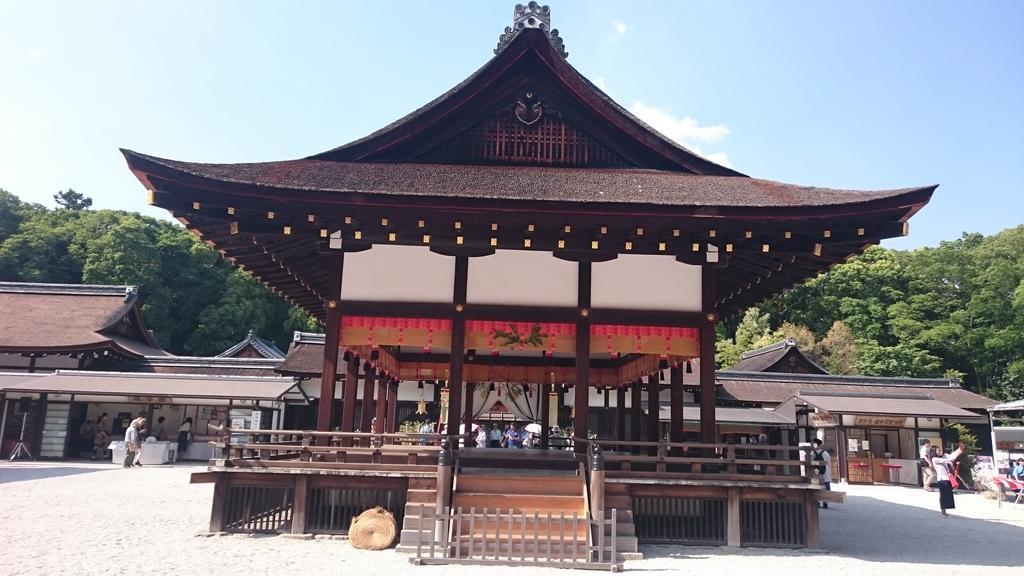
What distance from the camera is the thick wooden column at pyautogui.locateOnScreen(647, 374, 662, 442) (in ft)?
43.0

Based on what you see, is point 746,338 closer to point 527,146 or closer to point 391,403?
point 391,403

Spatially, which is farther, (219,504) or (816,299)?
(816,299)

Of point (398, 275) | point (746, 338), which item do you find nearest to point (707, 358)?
point (398, 275)

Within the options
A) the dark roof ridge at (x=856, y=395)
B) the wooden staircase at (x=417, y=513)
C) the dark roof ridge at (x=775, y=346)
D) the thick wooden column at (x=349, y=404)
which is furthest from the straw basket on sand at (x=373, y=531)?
the dark roof ridge at (x=775, y=346)

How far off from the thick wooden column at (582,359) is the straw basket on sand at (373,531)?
3.10m

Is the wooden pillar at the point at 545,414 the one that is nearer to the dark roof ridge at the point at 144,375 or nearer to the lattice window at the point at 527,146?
the lattice window at the point at 527,146

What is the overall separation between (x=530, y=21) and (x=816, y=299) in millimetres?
46080

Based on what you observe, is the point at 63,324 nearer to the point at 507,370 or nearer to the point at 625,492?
the point at 507,370

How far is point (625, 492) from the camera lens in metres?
9.10

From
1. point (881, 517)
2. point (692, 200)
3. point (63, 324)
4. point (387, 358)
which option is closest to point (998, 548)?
point (881, 517)

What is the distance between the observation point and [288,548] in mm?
8422

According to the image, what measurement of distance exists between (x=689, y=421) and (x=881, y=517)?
10.2m

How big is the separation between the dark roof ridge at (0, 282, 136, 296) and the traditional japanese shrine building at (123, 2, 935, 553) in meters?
21.1

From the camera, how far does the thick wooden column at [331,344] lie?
32.3 feet
